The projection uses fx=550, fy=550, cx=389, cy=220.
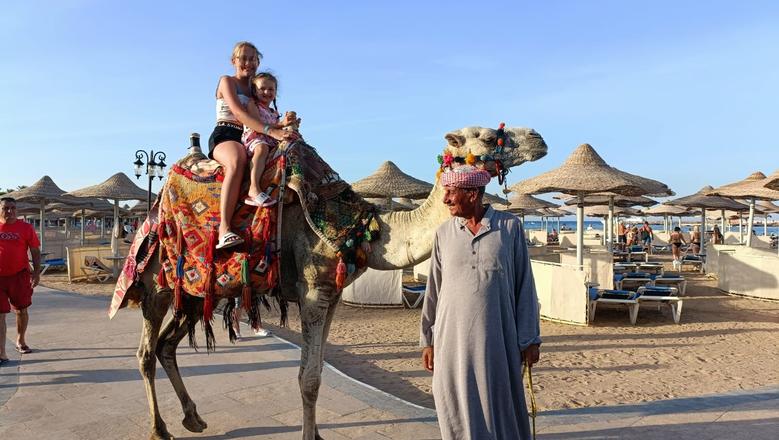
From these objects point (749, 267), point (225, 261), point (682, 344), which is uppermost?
point (225, 261)

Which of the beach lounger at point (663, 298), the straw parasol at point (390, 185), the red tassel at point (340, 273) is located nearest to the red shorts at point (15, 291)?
the red tassel at point (340, 273)

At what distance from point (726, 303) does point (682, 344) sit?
470 cm

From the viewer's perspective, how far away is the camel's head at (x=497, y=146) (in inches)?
139

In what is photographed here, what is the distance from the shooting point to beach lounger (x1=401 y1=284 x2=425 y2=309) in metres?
12.1

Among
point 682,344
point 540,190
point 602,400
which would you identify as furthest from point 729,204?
point 602,400

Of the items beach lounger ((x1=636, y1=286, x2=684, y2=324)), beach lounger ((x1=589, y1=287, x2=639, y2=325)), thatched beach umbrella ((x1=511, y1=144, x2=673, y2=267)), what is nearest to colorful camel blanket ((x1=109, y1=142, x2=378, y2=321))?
beach lounger ((x1=589, y1=287, x2=639, y2=325))

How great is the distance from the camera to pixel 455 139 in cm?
360

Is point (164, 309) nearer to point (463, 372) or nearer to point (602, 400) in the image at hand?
point (463, 372)

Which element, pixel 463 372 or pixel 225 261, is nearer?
pixel 463 372

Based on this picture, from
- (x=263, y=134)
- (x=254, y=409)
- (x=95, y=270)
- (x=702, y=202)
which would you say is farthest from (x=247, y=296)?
(x=702, y=202)

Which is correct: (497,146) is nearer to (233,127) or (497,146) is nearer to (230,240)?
(230,240)

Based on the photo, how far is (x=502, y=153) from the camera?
140 inches

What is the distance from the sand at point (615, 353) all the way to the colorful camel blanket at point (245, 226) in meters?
2.65

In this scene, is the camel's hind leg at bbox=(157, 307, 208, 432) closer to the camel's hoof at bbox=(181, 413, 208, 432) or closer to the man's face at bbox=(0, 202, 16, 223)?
the camel's hoof at bbox=(181, 413, 208, 432)
